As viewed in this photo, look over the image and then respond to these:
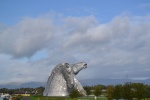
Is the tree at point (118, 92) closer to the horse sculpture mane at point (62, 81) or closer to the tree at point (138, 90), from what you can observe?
the tree at point (138, 90)

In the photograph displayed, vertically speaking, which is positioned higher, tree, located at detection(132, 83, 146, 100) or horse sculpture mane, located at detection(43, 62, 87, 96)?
horse sculpture mane, located at detection(43, 62, 87, 96)

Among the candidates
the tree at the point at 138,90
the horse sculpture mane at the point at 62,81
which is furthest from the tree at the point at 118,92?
the horse sculpture mane at the point at 62,81

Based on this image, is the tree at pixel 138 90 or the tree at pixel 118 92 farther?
the tree at pixel 118 92

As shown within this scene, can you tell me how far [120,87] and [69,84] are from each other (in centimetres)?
4976

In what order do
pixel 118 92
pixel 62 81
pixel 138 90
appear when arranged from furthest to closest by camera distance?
pixel 62 81 < pixel 118 92 < pixel 138 90

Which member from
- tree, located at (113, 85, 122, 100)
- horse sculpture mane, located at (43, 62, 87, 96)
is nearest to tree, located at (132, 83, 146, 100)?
tree, located at (113, 85, 122, 100)

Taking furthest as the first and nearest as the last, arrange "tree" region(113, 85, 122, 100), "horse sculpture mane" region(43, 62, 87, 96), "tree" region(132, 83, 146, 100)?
"horse sculpture mane" region(43, 62, 87, 96)
"tree" region(113, 85, 122, 100)
"tree" region(132, 83, 146, 100)

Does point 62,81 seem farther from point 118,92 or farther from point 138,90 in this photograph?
point 138,90

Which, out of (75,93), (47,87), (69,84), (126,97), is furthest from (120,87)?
(47,87)

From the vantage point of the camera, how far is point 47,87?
109m

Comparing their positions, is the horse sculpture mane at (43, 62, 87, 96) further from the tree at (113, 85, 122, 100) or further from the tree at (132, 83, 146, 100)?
the tree at (132, 83, 146, 100)

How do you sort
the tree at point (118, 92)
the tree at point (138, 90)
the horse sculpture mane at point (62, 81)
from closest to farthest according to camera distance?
1. the tree at point (138, 90)
2. the tree at point (118, 92)
3. the horse sculpture mane at point (62, 81)

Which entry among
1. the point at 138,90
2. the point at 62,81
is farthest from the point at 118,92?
the point at 62,81

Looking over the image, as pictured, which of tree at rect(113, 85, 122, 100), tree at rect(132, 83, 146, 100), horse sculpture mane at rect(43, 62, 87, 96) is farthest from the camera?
horse sculpture mane at rect(43, 62, 87, 96)
